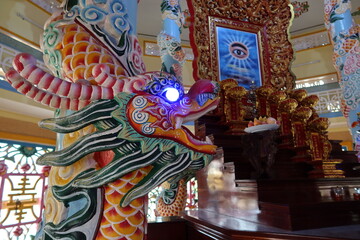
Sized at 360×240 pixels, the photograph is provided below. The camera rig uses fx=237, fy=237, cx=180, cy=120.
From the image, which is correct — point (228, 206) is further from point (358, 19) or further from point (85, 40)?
point (358, 19)

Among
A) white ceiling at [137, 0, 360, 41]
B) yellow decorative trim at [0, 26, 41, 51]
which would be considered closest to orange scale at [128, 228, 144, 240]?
yellow decorative trim at [0, 26, 41, 51]

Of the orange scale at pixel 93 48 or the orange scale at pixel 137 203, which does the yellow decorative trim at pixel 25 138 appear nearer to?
the orange scale at pixel 93 48

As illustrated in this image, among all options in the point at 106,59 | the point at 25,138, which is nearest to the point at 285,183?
the point at 106,59

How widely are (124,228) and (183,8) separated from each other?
280 inches

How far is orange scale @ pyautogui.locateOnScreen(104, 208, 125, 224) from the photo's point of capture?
674 mm

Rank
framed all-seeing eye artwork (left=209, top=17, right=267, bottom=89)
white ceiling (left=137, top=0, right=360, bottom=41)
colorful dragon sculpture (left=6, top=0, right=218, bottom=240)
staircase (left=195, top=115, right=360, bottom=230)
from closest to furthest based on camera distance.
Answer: colorful dragon sculpture (left=6, top=0, right=218, bottom=240) → staircase (left=195, top=115, right=360, bottom=230) → framed all-seeing eye artwork (left=209, top=17, right=267, bottom=89) → white ceiling (left=137, top=0, right=360, bottom=41)

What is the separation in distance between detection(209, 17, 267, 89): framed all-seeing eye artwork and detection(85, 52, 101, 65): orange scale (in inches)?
95.2

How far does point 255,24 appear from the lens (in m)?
3.48

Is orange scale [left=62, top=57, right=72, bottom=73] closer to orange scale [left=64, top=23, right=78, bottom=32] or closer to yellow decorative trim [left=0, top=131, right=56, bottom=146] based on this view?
orange scale [left=64, top=23, right=78, bottom=32]

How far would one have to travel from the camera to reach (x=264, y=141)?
6.04 ft

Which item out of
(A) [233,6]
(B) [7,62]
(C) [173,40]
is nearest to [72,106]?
(C) [173,40]

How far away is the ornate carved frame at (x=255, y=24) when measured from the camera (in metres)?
3.04

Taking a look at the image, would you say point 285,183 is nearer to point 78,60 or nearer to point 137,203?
point 137,203

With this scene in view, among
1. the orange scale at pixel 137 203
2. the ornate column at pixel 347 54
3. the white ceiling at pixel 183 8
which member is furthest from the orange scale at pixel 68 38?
the white ceiling at pixel 183 8
